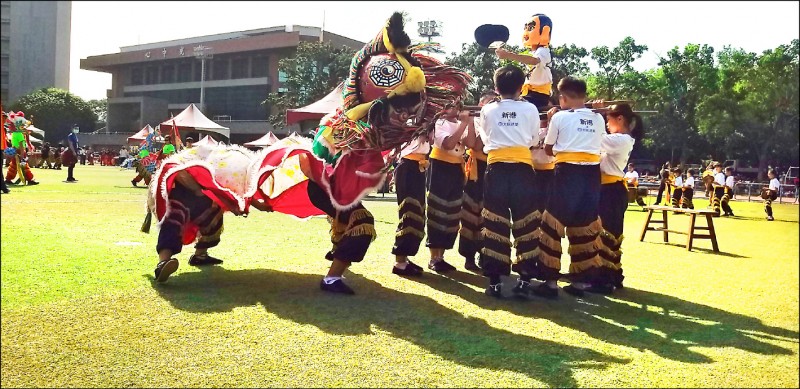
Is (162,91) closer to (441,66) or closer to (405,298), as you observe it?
(441,66)

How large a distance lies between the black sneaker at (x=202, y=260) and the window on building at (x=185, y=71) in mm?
1643

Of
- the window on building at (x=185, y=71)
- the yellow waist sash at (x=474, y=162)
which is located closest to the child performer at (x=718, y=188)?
the yellow waist sash at (x=474, y=162)

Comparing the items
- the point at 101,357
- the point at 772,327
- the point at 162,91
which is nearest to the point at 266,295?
the point at 101,357

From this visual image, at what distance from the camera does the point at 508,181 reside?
4617mm

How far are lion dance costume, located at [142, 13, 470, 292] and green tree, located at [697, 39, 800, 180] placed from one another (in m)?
2.12

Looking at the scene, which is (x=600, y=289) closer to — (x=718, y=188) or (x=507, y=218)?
(x=507, y=218)

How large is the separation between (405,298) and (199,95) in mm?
2783

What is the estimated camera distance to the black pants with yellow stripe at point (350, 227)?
4.49 metres

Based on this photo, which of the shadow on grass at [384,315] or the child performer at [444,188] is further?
the child performer at [444,188]

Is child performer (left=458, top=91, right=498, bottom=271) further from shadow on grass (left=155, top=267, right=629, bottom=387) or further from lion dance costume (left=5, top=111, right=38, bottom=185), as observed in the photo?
lion dance costume (left=5, top=111, right=38, bottom=185)

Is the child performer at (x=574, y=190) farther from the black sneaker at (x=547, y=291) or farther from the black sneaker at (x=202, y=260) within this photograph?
the black sneaker at (x=202, y=260)

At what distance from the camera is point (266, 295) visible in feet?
14.6

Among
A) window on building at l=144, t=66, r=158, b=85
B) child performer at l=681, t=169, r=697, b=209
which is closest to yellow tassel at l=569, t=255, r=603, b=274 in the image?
window on building at l=144, t=66, r=158, b=85

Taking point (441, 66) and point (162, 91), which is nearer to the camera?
point (441, 66)
